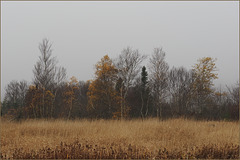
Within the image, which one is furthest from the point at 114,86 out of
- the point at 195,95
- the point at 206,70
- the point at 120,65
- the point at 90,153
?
the point at 90,153

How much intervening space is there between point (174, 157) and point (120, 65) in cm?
2229

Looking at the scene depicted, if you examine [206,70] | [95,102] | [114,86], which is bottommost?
[95,102]

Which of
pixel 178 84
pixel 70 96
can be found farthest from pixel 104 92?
pixel 178 84

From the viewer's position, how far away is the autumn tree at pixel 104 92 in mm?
24844

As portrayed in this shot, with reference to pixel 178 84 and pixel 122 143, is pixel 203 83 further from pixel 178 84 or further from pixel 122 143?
pixel 122 143

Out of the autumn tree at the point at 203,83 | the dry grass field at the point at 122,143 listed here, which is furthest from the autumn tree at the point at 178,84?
the dry grass field at the point at 122,143

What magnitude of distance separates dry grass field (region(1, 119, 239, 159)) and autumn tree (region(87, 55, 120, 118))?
1577 cm

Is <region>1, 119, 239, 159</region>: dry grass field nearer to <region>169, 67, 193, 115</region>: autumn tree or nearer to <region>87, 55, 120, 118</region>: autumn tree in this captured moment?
<region>87, 55, 120, 118</region>: autumn tree

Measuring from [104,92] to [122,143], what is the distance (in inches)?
756

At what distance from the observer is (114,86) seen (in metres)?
27.0

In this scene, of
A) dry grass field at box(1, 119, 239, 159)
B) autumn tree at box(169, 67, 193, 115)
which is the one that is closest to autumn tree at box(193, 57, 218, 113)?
autumn tree at box(169, 67, 193, 115)

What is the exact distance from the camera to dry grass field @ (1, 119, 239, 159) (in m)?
4.73

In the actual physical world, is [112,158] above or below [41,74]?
below

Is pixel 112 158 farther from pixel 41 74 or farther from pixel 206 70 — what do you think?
pixel 206 70
